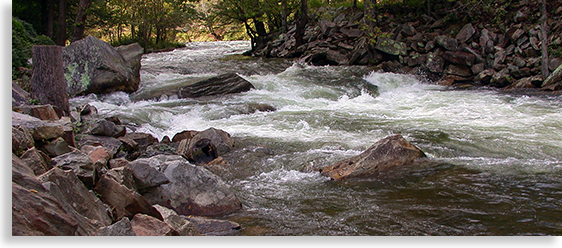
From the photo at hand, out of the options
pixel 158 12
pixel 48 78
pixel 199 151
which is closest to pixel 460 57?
pixel 199 151

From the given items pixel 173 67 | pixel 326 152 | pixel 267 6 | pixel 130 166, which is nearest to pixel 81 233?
pixel 130 166

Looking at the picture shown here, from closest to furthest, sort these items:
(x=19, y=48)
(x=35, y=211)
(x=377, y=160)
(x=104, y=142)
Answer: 1. (x=35, y=211)
2. (x=377, y=160)
3. (x=104, y=142)
4. (x=19, y=48)

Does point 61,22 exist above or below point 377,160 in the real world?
above

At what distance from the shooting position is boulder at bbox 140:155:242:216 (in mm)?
5340

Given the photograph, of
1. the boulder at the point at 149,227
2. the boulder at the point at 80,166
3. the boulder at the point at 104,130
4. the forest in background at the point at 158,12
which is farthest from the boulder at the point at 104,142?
the forest in background at the point at 158,12

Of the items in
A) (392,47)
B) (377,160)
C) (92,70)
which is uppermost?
(392,47)

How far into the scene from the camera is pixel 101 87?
42.7 feet

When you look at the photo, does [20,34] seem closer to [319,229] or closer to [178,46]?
[319,229]

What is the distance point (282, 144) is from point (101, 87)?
24.6 ft

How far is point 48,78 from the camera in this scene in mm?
8406

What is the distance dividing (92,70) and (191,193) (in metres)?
9.43

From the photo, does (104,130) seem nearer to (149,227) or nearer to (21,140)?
(21,140)

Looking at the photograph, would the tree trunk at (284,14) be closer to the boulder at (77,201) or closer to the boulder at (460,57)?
the boulder at (460,57)

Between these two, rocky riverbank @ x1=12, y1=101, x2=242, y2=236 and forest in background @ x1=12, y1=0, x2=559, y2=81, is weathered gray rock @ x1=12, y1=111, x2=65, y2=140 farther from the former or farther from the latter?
forest in background @ x1=12, y1=0, x2=559, y2=81
